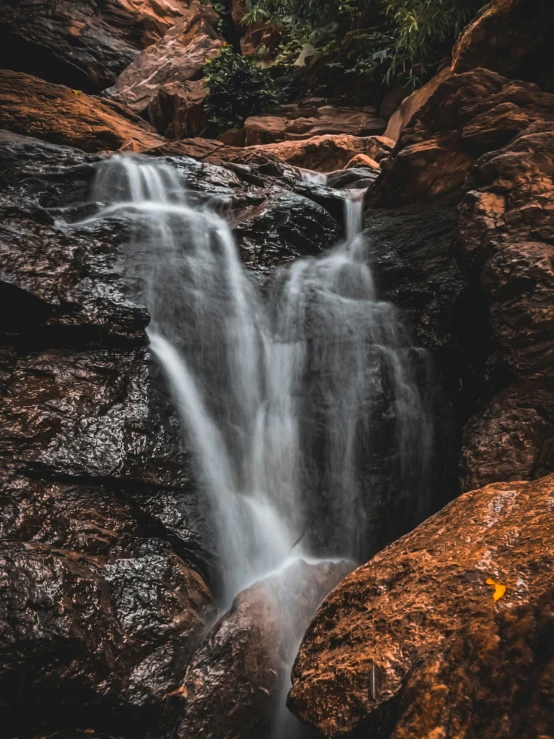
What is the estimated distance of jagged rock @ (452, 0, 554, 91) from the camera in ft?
19.4

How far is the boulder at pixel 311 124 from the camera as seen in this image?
10430 millimetres

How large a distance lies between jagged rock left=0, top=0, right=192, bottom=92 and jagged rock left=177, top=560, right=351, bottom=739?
522 inches

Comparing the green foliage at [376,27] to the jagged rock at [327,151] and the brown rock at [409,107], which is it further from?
the jagged rock at [327,151]

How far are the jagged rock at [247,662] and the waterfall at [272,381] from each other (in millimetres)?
415

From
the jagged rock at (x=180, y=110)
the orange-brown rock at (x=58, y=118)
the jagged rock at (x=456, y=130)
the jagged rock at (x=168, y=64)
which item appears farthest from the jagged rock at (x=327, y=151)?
the jagged rock at (x=168, y=64)

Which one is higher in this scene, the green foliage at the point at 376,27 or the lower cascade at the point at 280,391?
the green foliage at the point at 376,27

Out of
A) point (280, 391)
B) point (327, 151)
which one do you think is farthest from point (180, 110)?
point (280, 391)

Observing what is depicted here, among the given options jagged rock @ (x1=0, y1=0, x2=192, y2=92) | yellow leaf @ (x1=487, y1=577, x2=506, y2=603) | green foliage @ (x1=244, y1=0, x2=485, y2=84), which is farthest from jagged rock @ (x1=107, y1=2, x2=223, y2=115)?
yellow leaf @ (x1=487, y1=577, x2=506, y2=603)

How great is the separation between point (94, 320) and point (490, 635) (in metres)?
3.51

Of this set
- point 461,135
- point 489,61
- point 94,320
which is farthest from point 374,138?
point 94,320

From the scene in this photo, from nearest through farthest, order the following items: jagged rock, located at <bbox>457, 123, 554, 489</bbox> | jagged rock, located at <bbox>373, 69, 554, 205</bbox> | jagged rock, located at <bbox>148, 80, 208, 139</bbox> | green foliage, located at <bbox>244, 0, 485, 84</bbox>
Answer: jagged rock, located at <bbox>457, 123, 554, 489</bbox>, jagged rock, located at <bbox>373, 69, 554, 205</bbox>, green foliage, located at <bbox>244, 0, 485, 84</bbox>, jagged rock, located at <bbox>148, 80, 208, 139</bbox>

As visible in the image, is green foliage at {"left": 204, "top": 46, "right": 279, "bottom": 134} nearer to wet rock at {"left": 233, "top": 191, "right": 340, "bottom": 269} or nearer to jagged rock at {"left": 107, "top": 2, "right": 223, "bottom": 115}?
jagged rock at {"left": 107, "top": 2, "right": 223, "bottom": 115}

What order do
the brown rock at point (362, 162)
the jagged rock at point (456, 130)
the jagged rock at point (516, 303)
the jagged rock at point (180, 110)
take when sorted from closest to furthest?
the jagged rock at point (516, 303) < the jagged rock at point (456, 130) < the brown rock at point (362, 162) < the jagged rock at point (180, 110)

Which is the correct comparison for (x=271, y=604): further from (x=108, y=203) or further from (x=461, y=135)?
(x=461, y=135)
